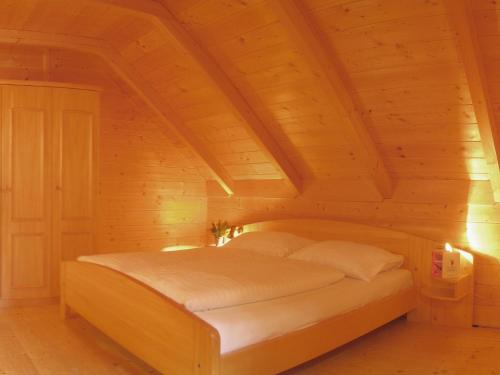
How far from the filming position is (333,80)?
3.26 m

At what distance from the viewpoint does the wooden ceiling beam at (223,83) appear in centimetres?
355

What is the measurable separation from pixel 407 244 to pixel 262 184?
1.74m

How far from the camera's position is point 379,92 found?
3.35 meters

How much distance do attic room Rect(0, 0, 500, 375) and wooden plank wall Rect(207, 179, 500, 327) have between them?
0.05 ft

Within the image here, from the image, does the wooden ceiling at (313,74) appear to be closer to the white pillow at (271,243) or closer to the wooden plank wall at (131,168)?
the wooden plank wall at (131,168)

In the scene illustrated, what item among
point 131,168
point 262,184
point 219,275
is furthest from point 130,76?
point 219,275

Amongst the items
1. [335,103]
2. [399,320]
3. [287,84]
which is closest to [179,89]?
[287,84]

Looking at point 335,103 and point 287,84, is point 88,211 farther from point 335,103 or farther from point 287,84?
point 335,103

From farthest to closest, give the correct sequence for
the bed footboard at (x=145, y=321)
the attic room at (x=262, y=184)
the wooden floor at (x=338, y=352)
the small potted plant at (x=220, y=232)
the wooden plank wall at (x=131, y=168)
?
the small potted plant at (x=220, y=232)
the wooden plank wall at (x=131, y=168)
the wooden floor at (x=338, y=352)
the attic room at (x=262, y=184)
the bed footboard at (x=145, y=321)

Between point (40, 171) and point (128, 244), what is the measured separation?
4.61ft

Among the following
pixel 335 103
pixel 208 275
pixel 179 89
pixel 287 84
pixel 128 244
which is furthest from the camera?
pixel 128 244

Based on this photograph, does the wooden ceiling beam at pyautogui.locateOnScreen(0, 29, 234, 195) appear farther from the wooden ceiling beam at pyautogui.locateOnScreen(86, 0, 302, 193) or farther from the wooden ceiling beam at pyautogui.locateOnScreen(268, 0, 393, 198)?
the wooden ceiling beam at pyautogui.locateOnScreen(268, 0, 393, 198)

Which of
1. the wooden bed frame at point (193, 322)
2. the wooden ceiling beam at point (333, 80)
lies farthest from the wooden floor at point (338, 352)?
the wooden ceiling beam at point (333, 80)

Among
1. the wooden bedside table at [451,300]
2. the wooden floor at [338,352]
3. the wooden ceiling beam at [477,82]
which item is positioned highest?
the wooden ceiling beam at [477,82]
